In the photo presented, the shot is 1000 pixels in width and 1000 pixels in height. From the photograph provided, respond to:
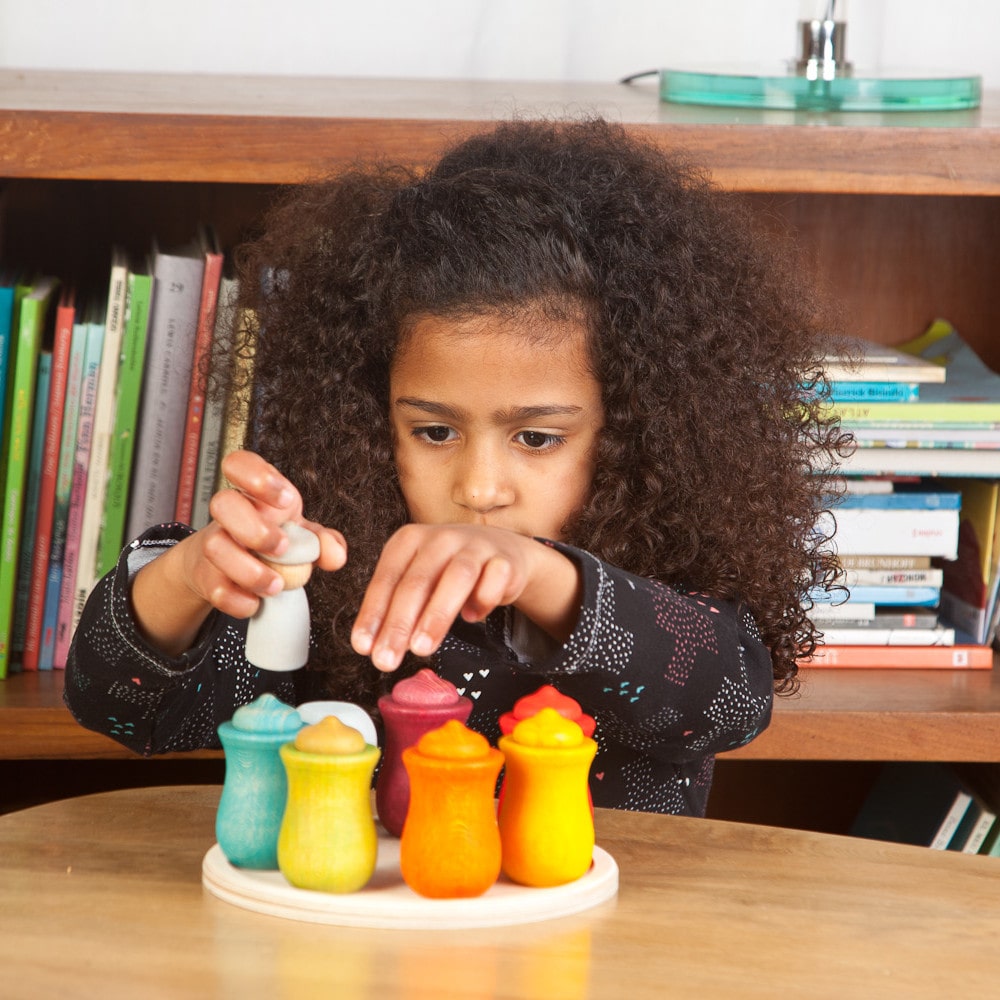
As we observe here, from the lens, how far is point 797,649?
3.95 feet

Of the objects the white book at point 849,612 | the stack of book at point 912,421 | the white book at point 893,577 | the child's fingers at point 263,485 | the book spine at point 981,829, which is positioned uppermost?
the stack of book at point 912,421

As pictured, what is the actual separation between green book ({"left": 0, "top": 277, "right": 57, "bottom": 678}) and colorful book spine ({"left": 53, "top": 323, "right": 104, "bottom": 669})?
0.05 metres

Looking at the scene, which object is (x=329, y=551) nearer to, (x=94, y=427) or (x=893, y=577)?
(x=94, y=427)

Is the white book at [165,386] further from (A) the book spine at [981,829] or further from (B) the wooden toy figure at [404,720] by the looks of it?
(A) the book spine at [981,829]

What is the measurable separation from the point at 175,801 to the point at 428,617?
250 mm

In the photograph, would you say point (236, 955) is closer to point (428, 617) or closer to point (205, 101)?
point (428, 617)

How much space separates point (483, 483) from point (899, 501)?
1.92 feet

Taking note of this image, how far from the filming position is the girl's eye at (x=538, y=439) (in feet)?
3.33

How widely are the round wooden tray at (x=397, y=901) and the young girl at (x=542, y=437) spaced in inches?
6.6

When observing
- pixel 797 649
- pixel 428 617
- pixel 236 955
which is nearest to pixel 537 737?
pixel 428 617

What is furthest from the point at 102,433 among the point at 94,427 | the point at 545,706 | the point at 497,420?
the point at 545,706

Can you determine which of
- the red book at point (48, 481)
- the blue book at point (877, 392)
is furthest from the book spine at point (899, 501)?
the red book at point (48, 481)

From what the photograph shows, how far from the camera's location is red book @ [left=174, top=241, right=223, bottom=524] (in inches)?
51.1

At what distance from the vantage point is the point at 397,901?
2.23 ft
